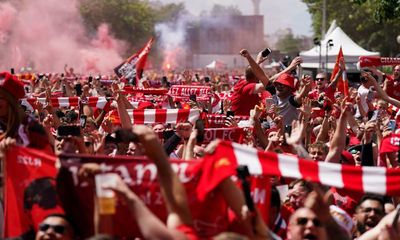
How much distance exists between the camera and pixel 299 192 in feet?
26.3

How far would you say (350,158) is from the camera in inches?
382

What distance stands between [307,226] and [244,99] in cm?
645

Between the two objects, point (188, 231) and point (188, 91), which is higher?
point (188, 231)

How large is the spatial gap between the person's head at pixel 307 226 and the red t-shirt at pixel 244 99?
6.25 m

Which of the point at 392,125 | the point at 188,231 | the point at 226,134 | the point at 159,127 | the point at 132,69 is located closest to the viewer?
the point at 188,231

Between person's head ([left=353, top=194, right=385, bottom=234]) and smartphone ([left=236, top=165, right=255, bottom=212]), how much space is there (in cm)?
145

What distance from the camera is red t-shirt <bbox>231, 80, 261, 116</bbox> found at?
13102 millimetres

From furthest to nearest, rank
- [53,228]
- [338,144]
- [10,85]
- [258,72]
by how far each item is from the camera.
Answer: [258,72] < [338,144] < [10,85] < [53,228]

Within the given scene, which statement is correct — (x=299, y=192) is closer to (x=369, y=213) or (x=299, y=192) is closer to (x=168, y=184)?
(x=369, y=213)

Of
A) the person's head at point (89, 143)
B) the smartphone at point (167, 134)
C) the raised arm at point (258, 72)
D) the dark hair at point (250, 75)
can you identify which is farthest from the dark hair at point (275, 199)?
the dark hair at point (250, 75)

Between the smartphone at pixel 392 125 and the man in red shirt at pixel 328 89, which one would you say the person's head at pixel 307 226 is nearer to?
the smartphone at pixel 392 125

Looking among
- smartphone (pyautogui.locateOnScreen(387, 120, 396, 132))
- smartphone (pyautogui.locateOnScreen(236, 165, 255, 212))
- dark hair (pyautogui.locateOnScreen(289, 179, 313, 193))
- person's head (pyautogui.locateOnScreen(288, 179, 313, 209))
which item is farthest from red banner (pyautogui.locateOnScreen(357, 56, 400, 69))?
smartphone (pyautogui.locateOnScreen(236, 165, 255, 212))

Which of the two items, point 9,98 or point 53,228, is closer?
point 53,228

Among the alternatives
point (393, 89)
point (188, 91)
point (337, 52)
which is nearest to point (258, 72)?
point (393, 89)
